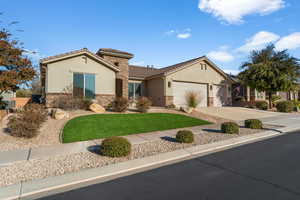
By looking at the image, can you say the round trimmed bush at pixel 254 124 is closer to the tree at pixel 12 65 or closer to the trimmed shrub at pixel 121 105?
the trimmed shrub at pixel 121 105

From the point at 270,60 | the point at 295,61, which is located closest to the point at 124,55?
the point at 270,60

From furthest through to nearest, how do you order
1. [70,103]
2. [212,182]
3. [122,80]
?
[122,80] → [70,103] → [212,182]

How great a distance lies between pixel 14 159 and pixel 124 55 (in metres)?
13.5

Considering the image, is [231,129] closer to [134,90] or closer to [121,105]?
[121,105]

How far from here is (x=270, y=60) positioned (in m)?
19.5

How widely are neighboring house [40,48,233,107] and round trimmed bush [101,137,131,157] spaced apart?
8.83m

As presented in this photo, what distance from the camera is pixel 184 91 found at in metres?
17.8

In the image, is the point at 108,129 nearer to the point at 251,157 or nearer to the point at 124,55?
the point at 251,157

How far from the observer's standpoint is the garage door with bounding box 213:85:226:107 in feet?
65.1


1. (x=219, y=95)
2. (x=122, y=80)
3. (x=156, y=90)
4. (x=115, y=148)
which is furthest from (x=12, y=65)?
(x=219, y=95)

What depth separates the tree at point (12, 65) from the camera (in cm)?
913

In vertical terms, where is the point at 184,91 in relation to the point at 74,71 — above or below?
below

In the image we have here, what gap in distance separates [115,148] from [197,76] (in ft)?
51.6

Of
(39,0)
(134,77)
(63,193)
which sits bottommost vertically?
(63,193)
